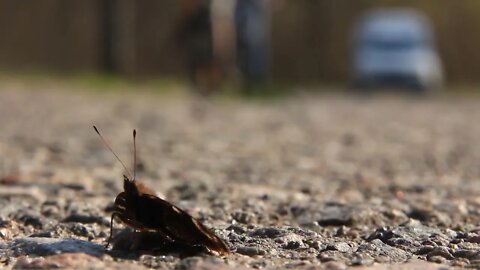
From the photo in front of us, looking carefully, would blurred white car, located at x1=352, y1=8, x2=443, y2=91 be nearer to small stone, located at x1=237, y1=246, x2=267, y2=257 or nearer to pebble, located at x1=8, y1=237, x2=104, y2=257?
small stone, located at x1=237, y1=246, x2=267, y2=257

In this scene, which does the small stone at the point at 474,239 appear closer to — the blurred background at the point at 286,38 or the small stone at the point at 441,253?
the small stone at the point at 441,253

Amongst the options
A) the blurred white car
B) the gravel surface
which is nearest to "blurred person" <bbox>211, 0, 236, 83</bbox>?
the gravel surface

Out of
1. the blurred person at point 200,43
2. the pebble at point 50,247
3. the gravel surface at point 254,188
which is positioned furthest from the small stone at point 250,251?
the blurred person at point 200,43

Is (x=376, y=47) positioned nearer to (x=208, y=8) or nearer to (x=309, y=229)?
(x=208, y=8)

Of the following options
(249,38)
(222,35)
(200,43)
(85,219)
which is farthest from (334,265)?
(249,38)

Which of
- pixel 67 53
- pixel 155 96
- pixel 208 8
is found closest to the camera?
pixel 208 8

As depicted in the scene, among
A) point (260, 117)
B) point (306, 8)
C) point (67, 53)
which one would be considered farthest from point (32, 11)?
point (260, 117)
